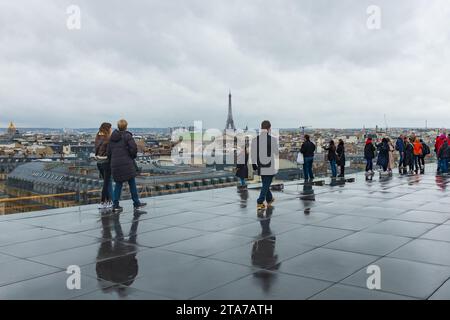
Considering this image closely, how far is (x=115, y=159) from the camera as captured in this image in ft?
31.3

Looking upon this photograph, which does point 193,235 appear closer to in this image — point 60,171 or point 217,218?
point 217,218

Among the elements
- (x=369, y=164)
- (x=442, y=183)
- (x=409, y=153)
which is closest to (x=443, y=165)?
(x=409, y=153)

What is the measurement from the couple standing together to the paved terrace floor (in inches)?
16.4

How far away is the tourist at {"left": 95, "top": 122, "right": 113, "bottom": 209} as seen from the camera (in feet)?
32.9

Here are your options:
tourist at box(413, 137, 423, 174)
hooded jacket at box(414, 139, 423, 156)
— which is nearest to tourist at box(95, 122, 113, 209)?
tourist at box(413, 137, 423, 174)

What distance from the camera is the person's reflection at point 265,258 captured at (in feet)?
17.0

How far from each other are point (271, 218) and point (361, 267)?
11.4 feet

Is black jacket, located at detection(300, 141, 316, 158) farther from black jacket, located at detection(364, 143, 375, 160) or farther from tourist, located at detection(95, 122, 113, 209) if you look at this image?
tourist, located at detection(95, 122, 113, 209)

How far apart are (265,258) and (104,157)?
5207mm

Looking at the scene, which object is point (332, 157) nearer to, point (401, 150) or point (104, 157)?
point (401, 150)

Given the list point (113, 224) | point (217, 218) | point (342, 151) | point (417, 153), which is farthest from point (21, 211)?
point (417, 153)

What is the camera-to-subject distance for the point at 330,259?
587 cm

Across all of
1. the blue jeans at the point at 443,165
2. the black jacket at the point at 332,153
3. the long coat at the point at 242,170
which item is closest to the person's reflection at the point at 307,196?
the long coat at the point at 242,170
